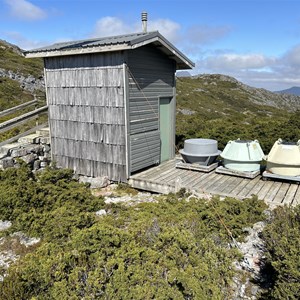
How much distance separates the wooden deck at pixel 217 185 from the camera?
6922mm

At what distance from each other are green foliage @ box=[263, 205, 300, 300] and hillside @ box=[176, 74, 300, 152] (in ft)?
20.7

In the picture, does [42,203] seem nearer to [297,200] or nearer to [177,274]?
[177,274]

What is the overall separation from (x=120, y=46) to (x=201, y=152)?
379 cm

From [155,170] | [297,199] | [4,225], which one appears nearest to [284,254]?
[297,199]

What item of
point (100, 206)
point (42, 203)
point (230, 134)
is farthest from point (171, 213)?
point (230, 134)

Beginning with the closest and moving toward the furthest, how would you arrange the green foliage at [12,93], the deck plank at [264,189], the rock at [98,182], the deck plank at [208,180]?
the deck plank at [264,189] → the deck plank at [208,180] → the rock at [98,182] → the green foliage at [12,93]

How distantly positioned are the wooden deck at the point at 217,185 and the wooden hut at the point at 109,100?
2.12 feet

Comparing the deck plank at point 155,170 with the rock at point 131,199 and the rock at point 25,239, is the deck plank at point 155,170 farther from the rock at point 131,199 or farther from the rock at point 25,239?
the rock at point 25,239

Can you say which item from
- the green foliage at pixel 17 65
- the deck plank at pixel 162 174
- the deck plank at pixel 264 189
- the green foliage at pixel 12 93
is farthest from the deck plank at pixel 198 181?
the green foliage at pixel 17 65

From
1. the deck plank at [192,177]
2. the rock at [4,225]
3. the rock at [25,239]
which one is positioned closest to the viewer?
the rock at [25,239]

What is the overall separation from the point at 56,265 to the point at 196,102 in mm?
42422

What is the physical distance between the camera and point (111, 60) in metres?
7.95

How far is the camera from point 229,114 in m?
38.8

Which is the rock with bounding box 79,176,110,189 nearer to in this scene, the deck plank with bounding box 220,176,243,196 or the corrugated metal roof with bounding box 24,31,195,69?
the deck plank with bounding box 220,176,243,196
